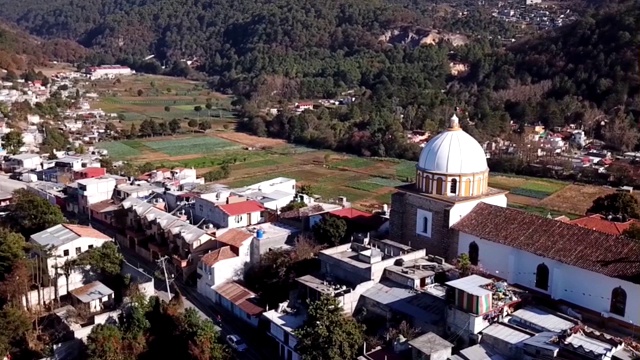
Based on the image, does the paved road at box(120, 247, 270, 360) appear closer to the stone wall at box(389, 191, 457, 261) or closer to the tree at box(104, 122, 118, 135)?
the stone wall at box(389, 191, 457, 261)

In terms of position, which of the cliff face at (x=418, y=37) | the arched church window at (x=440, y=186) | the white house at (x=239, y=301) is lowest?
the white house at (x=239, y=301)

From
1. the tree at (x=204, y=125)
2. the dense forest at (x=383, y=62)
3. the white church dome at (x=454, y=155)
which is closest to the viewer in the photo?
the white church dome at (x=454, y=155)

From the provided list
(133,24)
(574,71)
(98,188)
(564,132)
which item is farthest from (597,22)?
(133,24)

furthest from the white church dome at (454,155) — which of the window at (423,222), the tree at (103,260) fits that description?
the tree at (103,260)

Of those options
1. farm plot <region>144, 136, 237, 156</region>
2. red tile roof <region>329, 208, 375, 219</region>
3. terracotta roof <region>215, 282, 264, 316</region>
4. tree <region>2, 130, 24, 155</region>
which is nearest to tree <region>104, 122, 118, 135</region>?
farm plot <region>144, 136, 237, 156</region>

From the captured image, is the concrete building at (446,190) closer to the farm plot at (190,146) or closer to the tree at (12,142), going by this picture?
the tree at (12,142)

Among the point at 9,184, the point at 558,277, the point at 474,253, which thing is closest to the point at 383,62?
the point at 9,184

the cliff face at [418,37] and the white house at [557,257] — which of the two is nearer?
the white house at [557,257]
